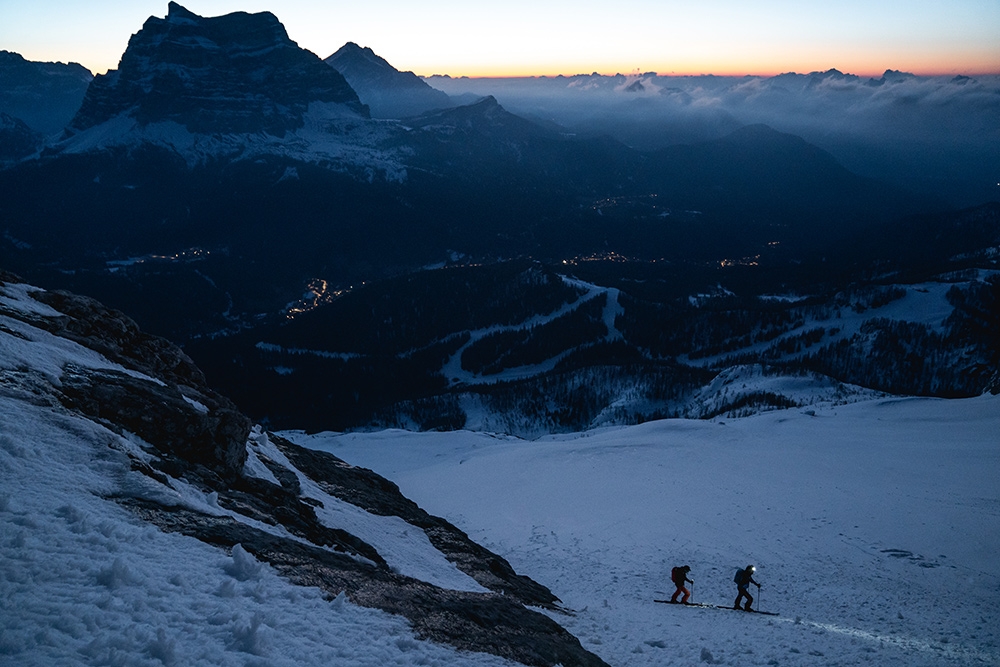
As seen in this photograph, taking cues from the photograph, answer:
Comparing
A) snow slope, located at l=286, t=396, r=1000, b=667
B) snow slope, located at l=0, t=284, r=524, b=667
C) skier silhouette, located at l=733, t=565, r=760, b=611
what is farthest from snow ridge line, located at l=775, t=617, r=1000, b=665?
snow slope, located at l=0, t=284, r=524, b=667

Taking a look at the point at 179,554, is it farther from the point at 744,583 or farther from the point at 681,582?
the point at 744,583

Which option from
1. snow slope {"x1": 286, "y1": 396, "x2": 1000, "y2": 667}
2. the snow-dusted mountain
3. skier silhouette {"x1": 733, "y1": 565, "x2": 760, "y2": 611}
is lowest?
snow slope {"x1": 286, "y1": 396, "x2": 1000, "y2": 667}

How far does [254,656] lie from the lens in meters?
9.41

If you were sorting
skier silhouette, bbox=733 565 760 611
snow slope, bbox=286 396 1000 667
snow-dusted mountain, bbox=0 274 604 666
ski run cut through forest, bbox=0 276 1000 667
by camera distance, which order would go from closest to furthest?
snow-dusted mountain, bbox=0 274 604 666 → ski run cut through forest, bbox=0 276 1000 667 → snow slope, bbox=286 396 1000 667 → skier silhouette, bbox=733 565 760 611

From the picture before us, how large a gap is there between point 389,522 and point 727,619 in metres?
14.7

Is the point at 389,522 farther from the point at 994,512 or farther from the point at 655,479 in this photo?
the point at 994,512

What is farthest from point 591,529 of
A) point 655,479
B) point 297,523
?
point 297,523

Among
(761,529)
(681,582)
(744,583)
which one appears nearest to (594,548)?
(681,582)

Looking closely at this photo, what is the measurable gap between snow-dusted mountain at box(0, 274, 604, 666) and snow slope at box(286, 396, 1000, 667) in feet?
18.7

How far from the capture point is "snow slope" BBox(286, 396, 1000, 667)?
1945cm

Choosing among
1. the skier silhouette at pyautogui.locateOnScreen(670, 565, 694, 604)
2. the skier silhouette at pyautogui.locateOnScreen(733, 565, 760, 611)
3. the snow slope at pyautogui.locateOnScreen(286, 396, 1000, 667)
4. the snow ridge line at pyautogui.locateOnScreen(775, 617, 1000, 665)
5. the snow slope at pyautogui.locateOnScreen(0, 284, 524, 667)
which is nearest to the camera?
the snow slope at pyautogui.locateOnScreen(0, 284, 524, 667)

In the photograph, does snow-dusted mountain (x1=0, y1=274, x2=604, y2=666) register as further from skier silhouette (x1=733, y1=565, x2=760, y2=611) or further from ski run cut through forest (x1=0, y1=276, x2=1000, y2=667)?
skier silhouette (x1=733, y1=565, x2=760, y2=611)

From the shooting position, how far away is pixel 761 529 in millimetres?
32812

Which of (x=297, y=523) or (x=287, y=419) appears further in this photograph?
(x=287, y=419)
